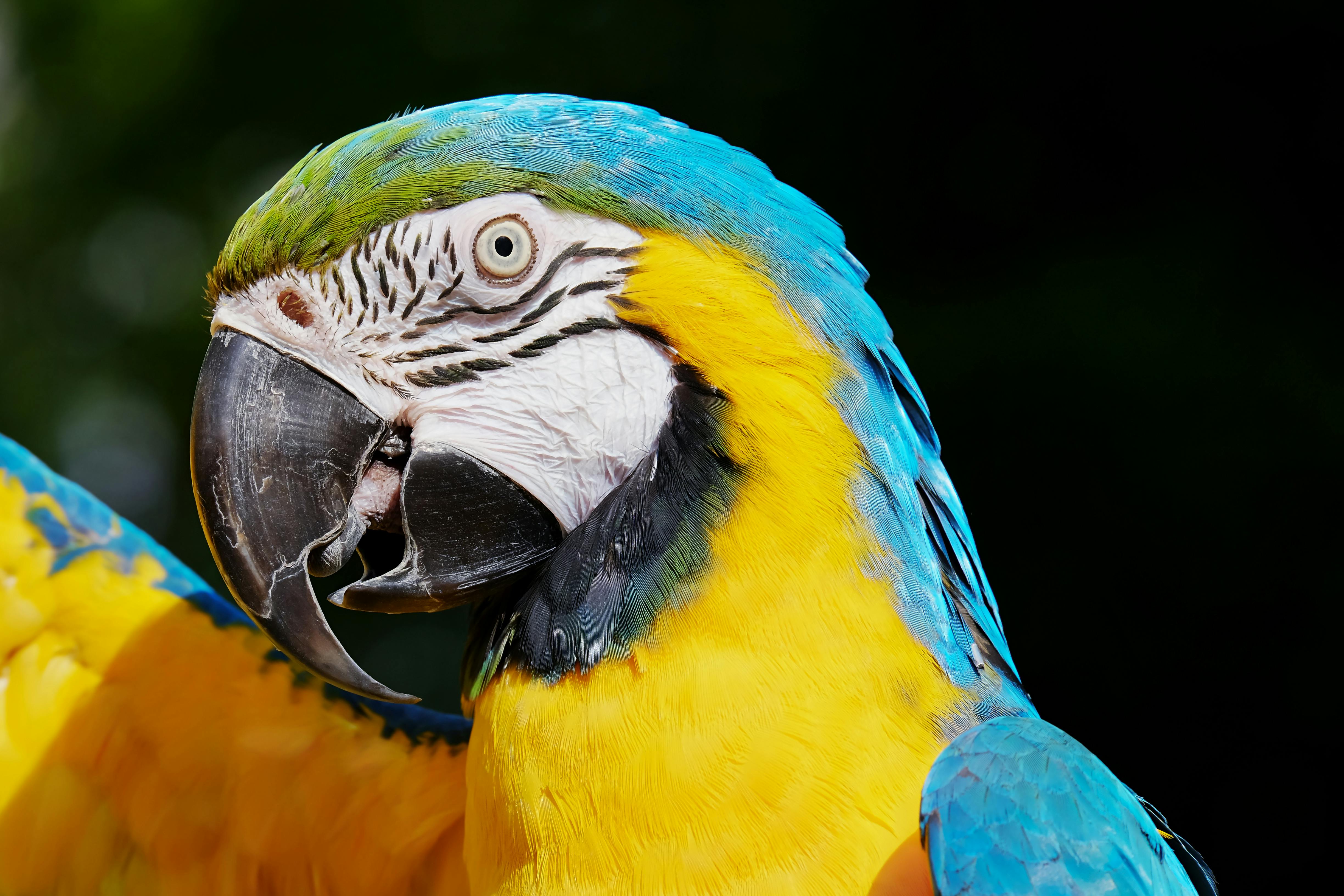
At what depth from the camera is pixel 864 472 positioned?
3.47 feet

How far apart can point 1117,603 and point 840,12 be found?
174 cm

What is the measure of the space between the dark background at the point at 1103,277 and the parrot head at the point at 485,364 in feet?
5.84

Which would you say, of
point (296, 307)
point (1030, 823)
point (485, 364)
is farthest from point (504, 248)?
point (1030, 823)

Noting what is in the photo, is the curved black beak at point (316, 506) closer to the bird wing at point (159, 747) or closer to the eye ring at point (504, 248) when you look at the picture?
A: the eye ring at point (504, 248)

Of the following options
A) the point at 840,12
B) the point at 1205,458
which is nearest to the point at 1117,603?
the point at 1205,458

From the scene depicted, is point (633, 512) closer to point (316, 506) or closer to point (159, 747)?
point (316, 506)

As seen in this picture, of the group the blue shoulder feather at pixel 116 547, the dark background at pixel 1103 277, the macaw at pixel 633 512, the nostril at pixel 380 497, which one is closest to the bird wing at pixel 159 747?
the blue shoulder feather at pixel 116 547

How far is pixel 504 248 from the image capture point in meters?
1.06

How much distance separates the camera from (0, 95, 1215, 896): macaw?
3.11ft

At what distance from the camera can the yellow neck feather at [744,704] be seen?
0.94 meters

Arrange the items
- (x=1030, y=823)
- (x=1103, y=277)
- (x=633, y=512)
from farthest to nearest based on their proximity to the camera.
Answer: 1. (x=1103, y=277)
2. (x=633, y=512)
3. (x=1030, y=823)

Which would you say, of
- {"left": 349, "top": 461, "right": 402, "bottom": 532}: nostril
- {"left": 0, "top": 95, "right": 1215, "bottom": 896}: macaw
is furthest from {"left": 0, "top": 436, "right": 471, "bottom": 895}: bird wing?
{"left": 349, "top": 461, "right": 402, "bottom": 532}: nostril

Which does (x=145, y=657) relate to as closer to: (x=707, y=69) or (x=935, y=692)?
(x=935, y=692)

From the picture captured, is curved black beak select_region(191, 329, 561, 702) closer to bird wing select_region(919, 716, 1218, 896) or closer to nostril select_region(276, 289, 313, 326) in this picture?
nostril select_region(276, 289, 313, 326)
